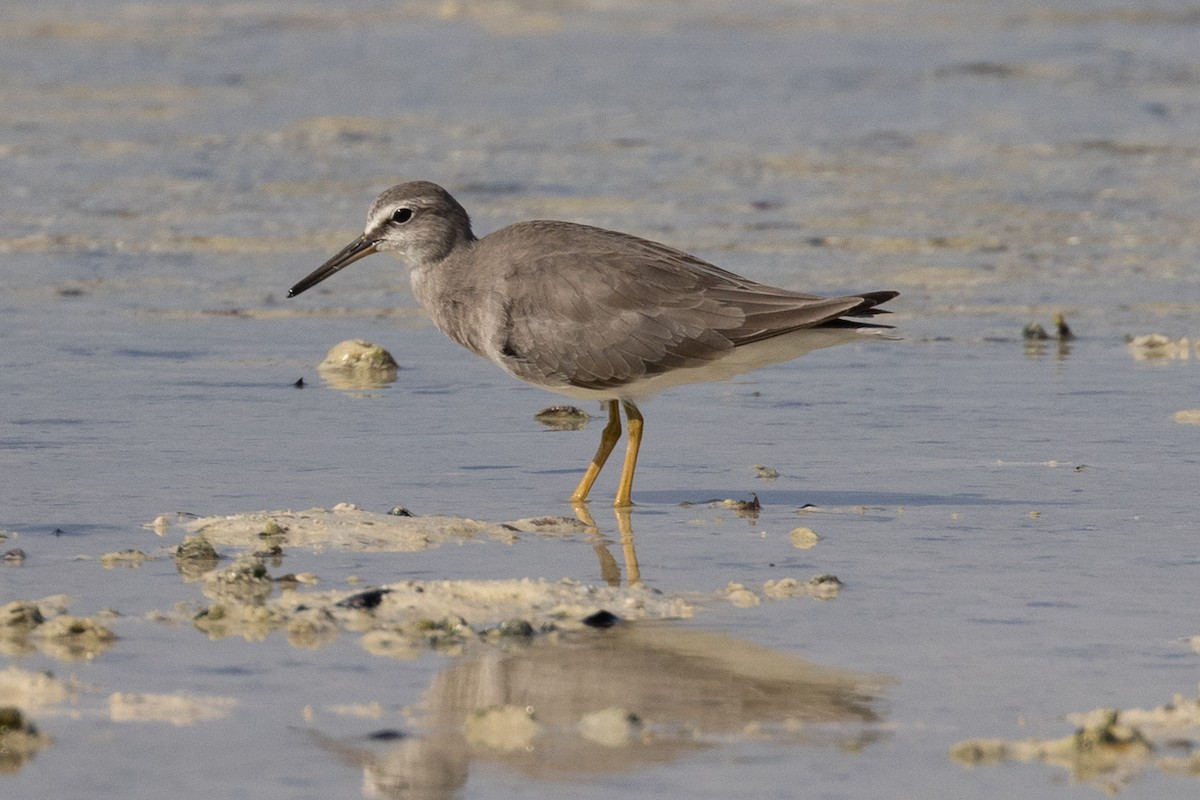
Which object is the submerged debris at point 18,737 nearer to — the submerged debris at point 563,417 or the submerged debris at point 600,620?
the submerged debris at point 600,620

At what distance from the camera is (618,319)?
7.94m

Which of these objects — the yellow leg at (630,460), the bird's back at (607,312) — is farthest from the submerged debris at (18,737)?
the bird's back at (607,312)

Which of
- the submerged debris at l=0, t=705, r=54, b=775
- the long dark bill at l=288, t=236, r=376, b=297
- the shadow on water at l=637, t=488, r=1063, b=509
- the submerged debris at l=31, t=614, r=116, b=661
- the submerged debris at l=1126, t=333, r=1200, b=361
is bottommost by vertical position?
the submerged debris at l=0, t=705, r=54, b=775

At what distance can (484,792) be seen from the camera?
4430mm

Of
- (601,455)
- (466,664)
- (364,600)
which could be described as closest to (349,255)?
(601,455)

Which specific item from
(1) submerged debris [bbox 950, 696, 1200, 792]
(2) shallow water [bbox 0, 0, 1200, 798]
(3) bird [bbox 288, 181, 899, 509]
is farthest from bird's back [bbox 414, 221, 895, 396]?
(1) submerged debris [bbox 950, 696, 1200, 792]

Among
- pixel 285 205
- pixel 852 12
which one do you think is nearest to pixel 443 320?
pixel 285 205

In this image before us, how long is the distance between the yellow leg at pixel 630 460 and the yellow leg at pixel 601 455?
0.04 metres

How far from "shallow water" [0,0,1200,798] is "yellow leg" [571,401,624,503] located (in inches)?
5.9

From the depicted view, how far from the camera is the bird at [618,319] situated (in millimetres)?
7871

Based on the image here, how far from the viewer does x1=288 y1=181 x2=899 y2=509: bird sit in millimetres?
7871

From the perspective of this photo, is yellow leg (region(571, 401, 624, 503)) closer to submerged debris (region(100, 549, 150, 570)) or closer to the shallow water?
the shallow water

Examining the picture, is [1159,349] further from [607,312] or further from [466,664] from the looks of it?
[466,664]

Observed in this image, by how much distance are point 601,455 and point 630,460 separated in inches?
8.5
